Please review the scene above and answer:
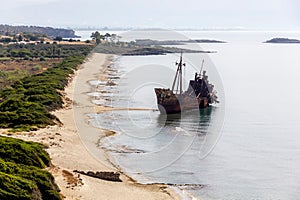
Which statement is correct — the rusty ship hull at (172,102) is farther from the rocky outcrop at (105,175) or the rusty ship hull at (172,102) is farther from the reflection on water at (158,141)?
the rocky outcrop at (105,175)

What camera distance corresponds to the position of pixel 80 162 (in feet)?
103

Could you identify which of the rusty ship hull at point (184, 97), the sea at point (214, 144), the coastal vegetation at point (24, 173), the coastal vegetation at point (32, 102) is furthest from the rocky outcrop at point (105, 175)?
the rusty ship hull at point (184, 97)

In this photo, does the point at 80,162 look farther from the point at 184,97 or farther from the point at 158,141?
the point at 184,97

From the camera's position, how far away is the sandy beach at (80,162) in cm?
2534

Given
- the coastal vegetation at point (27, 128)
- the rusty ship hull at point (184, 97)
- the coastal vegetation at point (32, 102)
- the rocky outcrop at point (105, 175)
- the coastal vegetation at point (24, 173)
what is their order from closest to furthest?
the coastal vegetation at point (24, 173)
the coastal vegetation at point (27, 128)
the rocky outcrop at point (105, 175)
the coastal vegetation at point (32, 102)
the rusty ship hull at point (184, 97)

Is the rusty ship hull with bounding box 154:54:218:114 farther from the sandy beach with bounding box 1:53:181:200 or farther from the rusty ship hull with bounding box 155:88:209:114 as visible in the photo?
the sandy beach with bounding box 1:53:181:200

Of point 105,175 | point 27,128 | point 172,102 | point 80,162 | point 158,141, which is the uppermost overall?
point 172,102

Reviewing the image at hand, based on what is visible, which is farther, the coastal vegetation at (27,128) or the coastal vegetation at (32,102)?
the coastal vegetation at (32,102)

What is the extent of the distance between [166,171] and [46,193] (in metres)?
12.4

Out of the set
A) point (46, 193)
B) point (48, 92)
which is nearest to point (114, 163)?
point (46, 193)

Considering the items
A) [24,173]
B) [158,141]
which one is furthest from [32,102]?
[24,173]

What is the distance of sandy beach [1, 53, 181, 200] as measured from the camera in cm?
2534

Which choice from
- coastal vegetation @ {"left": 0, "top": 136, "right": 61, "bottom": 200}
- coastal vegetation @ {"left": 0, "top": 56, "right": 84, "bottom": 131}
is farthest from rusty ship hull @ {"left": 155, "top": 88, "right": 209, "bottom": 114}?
coastal vegetation @ {"left": 0, "top": 136, "right": 61, "bottom": 200}

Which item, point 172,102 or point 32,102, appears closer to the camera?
point 32,102
